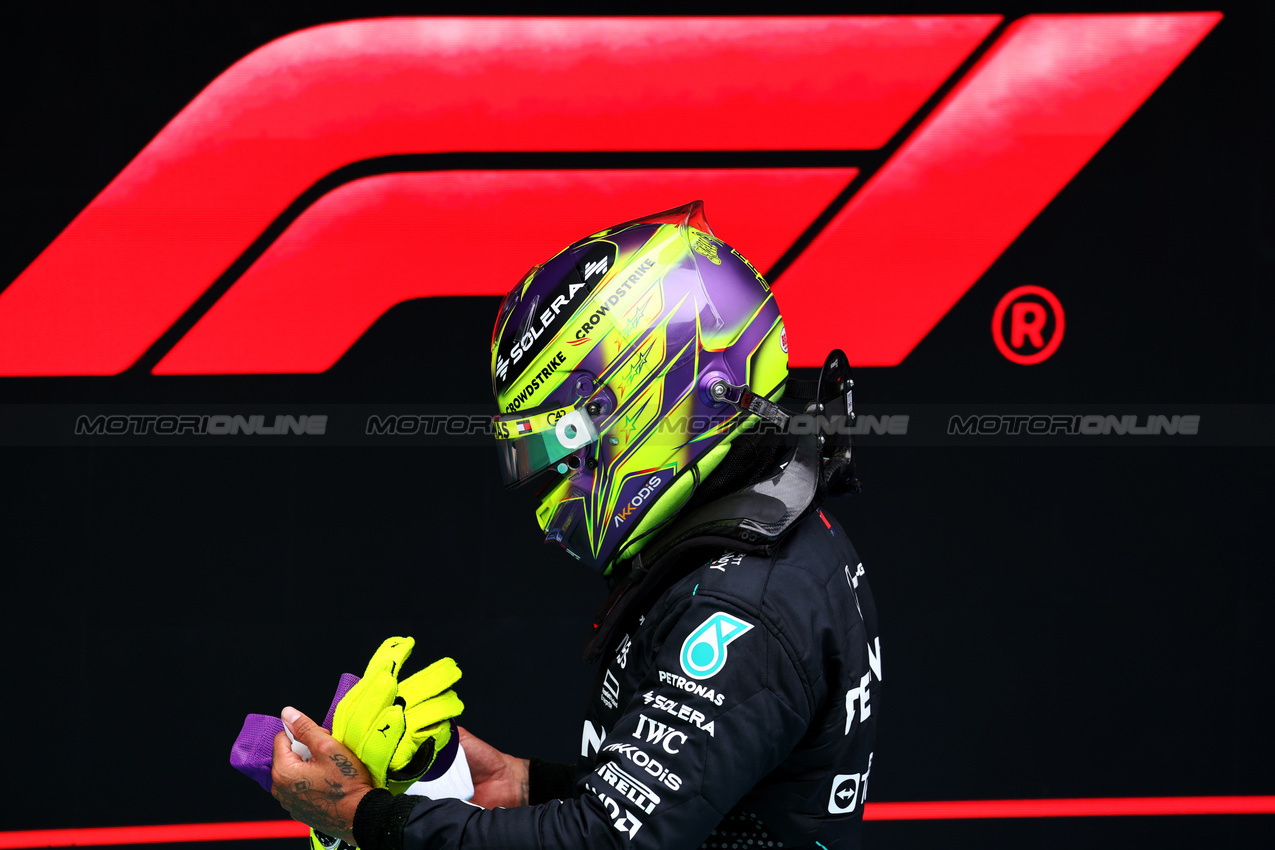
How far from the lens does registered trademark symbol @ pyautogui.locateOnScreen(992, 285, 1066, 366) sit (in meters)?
2.85

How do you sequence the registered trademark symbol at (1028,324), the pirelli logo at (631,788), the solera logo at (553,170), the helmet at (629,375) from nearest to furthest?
the pirelli logo at (631,788) → the helmet at (629,375) → the solera logo at (553,170) → the registered trademark symbol at (1028,324)

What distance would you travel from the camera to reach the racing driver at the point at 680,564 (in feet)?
3.65

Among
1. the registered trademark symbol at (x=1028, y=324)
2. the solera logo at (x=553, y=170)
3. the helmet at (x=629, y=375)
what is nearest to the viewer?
the helmet at (x=629, y=375)

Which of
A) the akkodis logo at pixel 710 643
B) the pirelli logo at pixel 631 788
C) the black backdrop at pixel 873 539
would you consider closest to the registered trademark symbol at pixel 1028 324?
the black backdrop at pixel 873 539

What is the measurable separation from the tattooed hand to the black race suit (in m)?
0.05

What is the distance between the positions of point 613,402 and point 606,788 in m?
0.49

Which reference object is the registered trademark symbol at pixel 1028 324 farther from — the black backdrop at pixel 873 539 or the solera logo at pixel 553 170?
the solera logo at pixel 553 170

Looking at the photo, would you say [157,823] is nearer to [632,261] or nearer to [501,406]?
[501,406]

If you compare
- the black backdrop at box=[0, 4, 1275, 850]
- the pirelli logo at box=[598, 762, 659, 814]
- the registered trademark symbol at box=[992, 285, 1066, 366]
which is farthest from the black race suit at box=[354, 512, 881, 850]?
the registered trademark symbol at box=[992, 285, 1066, 366]

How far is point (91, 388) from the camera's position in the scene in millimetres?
2637

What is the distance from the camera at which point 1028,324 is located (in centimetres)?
286

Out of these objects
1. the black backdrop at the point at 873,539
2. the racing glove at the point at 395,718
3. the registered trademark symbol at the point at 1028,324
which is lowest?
the racing glove at the point at 395,718

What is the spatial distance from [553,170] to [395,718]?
1.74m

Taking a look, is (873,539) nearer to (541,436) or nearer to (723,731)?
(541,436)
